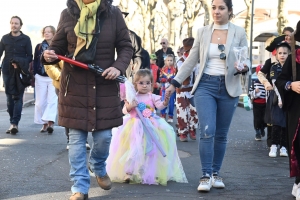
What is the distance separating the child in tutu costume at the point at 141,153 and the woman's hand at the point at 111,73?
1.34m

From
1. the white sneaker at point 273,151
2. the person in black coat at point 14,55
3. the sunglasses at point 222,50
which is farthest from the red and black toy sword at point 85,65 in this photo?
the person in black coat at point 14,55

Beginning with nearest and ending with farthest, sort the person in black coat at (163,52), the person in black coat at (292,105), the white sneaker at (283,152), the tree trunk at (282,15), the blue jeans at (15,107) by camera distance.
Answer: the person in black coat at (292,105)
the white sneaker at (283,152)
the blue jeans at (15,107)
the person in black coat at (163,52)
the tree trunk at (282,15)

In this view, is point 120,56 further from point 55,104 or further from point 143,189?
point 55,104

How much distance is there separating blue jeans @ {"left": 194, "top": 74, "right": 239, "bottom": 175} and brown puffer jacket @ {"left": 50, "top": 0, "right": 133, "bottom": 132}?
100 cm

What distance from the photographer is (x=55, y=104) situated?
11570 mm

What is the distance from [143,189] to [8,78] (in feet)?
19.1

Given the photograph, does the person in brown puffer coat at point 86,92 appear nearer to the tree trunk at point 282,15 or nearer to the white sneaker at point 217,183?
the white sneaker at point 217,183

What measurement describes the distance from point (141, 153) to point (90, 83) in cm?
137

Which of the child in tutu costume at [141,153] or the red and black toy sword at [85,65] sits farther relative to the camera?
the child in tutu costume at [141,153]

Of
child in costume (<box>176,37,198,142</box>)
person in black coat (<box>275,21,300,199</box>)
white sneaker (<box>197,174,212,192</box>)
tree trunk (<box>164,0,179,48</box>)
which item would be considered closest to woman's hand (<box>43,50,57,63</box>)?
white sneaker (<box>197,174,212,192</box>)

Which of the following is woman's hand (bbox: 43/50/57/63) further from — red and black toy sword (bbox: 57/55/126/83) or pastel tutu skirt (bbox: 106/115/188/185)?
pastel tutu skirt (bbox: 106/115/188/185)

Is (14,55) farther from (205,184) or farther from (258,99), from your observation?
(205,184)

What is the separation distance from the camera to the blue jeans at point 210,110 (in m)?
6.34

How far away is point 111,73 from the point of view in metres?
5.46
